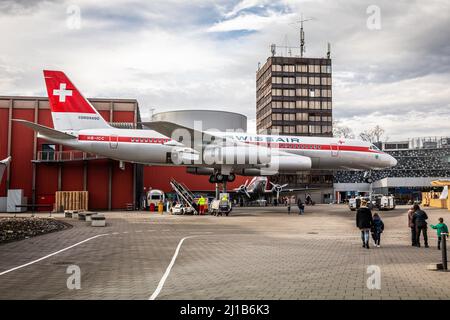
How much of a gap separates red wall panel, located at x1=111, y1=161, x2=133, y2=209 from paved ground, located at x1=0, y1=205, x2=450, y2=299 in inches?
1220

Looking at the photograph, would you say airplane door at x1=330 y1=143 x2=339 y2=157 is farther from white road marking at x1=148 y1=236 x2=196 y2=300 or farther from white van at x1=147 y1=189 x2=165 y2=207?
white road marking at x1=148 y1=236 x2=196 y2=300

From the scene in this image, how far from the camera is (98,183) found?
170ft

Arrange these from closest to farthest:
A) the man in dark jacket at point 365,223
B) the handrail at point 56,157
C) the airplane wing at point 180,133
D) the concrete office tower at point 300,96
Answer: the man in dark jacket at point 365,223, the airplane wing at point 180,133, the handrail at point 56,157, the concrete office tower at point 300,96

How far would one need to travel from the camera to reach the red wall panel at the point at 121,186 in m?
51.9

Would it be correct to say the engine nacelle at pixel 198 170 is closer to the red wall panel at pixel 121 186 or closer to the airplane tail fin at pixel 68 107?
the airplane tail fin at pixel 68 107

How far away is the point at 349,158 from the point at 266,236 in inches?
945

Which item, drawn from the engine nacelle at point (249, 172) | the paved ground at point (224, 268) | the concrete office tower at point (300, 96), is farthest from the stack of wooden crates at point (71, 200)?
the concrete office tower at point (300, 96)

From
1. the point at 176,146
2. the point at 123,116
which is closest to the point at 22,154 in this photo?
the point at 123,116

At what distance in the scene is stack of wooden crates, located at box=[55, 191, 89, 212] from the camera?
48.4 m

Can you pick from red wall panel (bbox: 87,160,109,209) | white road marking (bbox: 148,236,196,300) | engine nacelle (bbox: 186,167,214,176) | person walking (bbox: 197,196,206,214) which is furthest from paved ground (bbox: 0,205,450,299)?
red wall panel (bbox: 87,160,109,209)

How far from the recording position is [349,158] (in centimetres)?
4288

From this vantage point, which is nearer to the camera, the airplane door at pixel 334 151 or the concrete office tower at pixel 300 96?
the airplane door at pixel 334 151

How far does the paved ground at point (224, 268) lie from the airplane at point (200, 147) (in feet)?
62.3

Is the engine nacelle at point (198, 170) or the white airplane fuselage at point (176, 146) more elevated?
the white airplane fuselage at point (176, 146)
